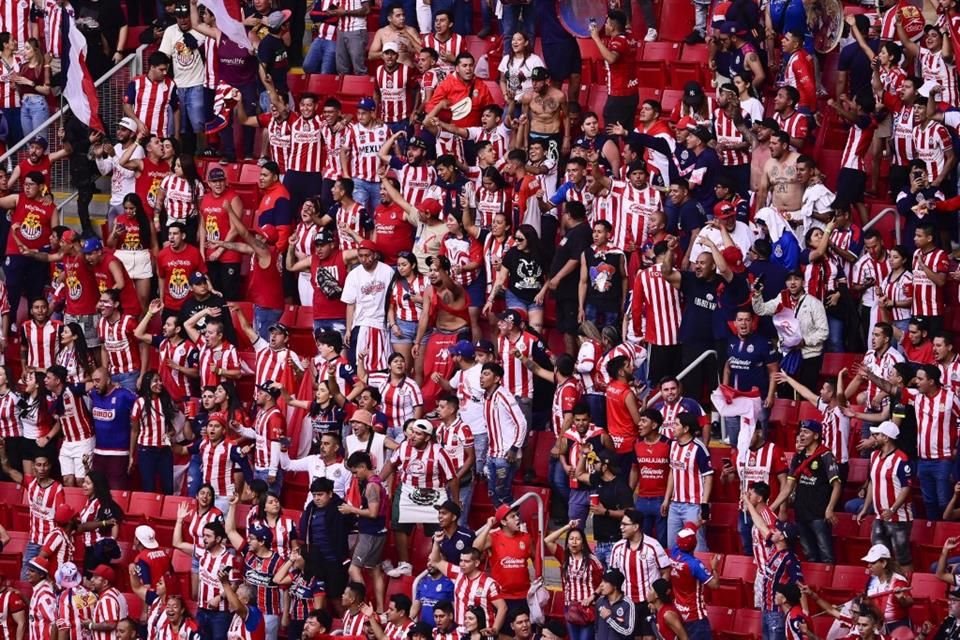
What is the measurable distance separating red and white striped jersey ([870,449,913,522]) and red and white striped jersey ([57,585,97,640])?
642cm

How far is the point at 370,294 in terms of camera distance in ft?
73.4

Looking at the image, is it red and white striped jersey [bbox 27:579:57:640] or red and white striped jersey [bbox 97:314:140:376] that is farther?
red and white striped jersey [bbox 97:314:140:376]

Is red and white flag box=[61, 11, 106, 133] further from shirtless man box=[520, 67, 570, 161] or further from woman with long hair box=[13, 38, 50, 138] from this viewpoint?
shirtless man box=[520, 67, 570, 161]

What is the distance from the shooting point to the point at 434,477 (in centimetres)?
2086

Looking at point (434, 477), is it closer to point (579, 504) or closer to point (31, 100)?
point (579, 504)

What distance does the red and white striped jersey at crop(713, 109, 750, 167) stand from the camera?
2308cm

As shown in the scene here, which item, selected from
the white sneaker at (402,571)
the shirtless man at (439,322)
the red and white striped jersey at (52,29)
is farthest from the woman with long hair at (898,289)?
the red and white striped jersey at (52,29)

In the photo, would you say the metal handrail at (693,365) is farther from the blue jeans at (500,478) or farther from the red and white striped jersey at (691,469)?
the blue jeans at (500,478)

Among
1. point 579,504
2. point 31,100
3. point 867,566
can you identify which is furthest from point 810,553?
point 31,100

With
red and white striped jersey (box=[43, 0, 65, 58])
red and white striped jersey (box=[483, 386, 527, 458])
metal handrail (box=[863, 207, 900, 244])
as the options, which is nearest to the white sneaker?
red and white striped jersey (box=[483, 386, 527, 458])

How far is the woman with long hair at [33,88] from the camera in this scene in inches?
989

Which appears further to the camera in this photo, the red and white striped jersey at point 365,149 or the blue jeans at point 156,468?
the red and white striped jersey at point 365,149

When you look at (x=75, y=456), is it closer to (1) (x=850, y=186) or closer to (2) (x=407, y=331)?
(2) (x=407, y=331)

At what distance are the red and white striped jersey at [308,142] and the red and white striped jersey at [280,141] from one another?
0.07m
